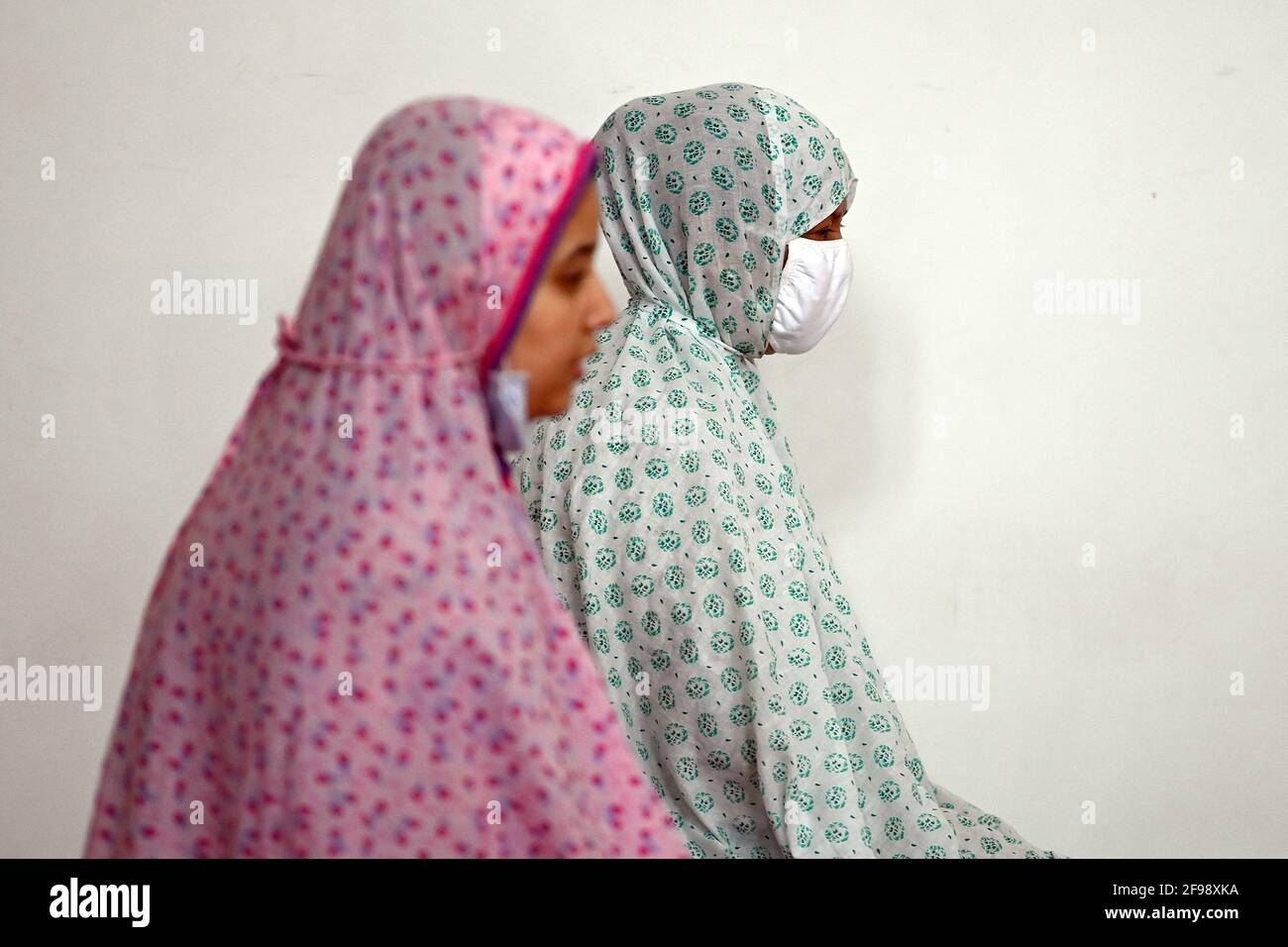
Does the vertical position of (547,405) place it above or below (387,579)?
above

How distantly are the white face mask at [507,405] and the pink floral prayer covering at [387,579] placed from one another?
1 centimetres

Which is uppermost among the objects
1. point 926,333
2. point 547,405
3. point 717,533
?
point 926,333

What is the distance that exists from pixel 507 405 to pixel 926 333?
1932 mm

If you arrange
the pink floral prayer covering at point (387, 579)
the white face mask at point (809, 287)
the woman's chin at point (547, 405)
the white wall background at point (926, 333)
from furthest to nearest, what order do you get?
1. the white wall background at point (926, 333)
2. the white face mask at point (809, 287)
3. the woman's chin at point (547, 405)
4. the pink floral prayer covering at point (387, 579)

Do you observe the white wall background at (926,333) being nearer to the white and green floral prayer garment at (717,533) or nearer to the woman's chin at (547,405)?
the white and green floral prayer garment at (717,533)

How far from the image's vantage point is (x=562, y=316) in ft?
3.94

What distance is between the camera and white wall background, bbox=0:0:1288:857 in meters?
2.67

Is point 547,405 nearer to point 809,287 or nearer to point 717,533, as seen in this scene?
point 717,533

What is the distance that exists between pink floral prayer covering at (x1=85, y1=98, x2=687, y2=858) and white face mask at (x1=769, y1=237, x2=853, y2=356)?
966 millimetres

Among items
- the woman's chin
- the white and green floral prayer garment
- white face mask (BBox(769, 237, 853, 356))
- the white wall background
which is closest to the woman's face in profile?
the woman's chin

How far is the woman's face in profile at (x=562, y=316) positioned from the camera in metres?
1.18

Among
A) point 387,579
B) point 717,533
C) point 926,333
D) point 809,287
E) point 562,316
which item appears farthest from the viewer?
point 926,333

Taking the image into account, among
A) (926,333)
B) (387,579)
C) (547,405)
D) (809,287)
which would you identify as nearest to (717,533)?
(809,287)

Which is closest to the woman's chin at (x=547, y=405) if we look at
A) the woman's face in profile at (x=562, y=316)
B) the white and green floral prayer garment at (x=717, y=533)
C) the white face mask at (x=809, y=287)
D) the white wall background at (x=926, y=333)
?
the woman's face in profile at (x=562, y=316)
